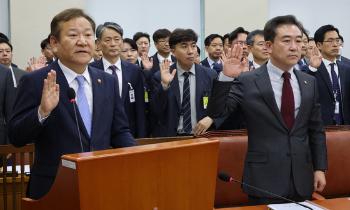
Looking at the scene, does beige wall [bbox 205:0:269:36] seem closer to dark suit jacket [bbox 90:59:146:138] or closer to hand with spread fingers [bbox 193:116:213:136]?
dark suit jacket [bbox 90:59:146:138]

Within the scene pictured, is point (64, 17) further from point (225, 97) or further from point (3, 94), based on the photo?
point (3, 94)

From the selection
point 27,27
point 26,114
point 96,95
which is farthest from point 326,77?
point 27,27

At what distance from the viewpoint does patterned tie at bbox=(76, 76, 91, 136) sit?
1894 mm

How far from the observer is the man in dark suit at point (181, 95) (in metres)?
3.49

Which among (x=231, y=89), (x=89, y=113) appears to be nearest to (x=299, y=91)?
(x=231, y=89)

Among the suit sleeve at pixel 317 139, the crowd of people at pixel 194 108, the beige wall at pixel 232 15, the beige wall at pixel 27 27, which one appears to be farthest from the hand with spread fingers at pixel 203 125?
the beige wall at pixel 232 15

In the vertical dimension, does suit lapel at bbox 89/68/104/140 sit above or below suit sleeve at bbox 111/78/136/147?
above

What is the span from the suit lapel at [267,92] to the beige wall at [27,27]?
5.03m

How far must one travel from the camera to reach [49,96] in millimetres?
1691

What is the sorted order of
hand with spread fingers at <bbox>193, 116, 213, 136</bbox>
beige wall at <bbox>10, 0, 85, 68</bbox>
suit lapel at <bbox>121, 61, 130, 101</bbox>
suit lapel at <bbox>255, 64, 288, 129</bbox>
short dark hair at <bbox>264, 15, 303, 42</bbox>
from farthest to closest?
beige wall at <bbox>10, 0, 85, 68</bbox>, suit lapel at <bbox>121, 61, 130, 101</bbox>, hand with spread fingers at <bbox>193, 116, 213, 136</bbox>, short dark hair at <bbox>264, 15, 303, 42</bbox>, suit lapel at <bbox>255, 64, 288, 129</bbox>

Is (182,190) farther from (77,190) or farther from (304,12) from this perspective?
(304,12)

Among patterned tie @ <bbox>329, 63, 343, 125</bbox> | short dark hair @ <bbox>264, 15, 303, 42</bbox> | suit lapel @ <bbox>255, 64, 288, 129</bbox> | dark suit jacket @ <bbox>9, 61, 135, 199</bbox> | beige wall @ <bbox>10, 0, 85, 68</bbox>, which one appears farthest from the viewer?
beige wall @ <bbox>10, 0, 85, 68</bbox>

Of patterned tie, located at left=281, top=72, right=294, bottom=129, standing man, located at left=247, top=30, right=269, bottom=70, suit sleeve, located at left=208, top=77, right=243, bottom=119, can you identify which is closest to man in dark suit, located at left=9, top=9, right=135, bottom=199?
suit sleeve, located at left=208, top=77, right=243, bottom=119

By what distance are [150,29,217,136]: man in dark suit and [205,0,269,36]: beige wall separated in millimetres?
3942
